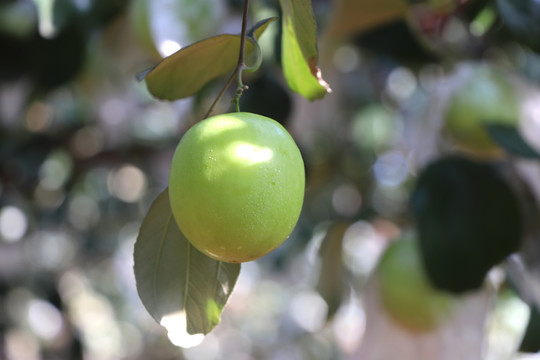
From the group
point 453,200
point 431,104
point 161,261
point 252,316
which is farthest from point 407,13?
point 252,316

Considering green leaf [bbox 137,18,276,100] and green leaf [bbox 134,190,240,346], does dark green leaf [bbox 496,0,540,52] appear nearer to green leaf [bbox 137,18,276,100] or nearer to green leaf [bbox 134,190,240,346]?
green leaf [bbox 137,18,276,100]

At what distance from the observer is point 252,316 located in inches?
189

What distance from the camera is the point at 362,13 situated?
1020 millimetres

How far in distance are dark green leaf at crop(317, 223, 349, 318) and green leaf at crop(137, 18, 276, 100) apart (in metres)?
0.77

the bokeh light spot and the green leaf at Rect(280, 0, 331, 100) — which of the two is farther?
the bokeh light spot

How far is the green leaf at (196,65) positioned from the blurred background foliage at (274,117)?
0.55ft

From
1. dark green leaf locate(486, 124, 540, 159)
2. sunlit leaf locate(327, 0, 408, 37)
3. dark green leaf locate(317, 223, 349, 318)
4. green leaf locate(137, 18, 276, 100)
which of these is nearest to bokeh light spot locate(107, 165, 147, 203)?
dark green leaf locate(317, 223, 349, 318)

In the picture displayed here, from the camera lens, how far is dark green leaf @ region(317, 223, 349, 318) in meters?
1.21

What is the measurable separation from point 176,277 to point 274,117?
0.38 m

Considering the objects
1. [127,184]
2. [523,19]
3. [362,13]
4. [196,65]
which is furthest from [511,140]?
[127,184]

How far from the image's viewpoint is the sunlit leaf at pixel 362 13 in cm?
100

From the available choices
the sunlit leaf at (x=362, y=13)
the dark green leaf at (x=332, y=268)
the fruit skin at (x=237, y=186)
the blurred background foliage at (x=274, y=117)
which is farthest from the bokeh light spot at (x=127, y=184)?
the fruit skin at (x=237, y=186)

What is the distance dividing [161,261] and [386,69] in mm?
1083

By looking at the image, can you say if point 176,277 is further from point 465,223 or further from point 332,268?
point 332,268
